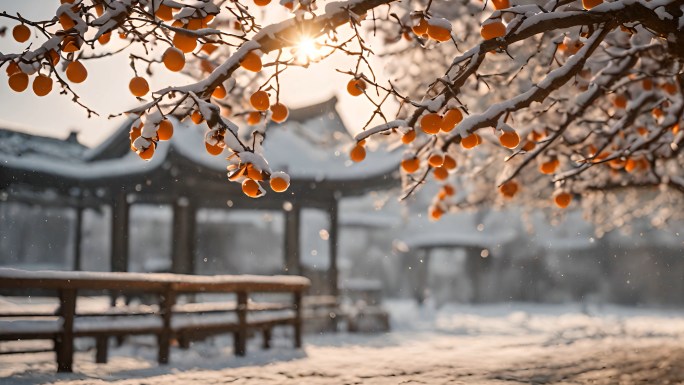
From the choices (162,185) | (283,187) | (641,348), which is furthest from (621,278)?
(283,187)

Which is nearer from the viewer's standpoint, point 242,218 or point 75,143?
point 75,143

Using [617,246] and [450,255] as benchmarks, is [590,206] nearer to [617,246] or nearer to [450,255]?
[617,246]

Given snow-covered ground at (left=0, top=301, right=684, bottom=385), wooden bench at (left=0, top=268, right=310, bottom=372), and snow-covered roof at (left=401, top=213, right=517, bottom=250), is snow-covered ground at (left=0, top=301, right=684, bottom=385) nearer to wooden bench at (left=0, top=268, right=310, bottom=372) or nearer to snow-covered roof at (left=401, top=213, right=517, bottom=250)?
wooden bench at (left=0, top=268, right=310, bottom=372)

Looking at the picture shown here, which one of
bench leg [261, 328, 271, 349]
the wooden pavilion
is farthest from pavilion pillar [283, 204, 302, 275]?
bench leg [261, 328, 271, 349]

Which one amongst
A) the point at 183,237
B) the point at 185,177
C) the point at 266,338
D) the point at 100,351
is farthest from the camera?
the point at 183,237

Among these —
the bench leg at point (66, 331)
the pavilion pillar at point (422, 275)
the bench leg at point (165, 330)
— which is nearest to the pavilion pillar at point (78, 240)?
the bench leg at point (165, 330)

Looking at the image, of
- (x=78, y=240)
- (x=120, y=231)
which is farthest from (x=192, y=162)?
(x=78, y=240)

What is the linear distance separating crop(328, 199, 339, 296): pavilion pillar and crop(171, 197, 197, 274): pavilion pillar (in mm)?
2792

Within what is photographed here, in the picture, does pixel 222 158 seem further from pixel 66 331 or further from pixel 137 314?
pixel 66 331

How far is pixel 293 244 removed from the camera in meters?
13.0

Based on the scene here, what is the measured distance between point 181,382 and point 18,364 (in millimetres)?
3015

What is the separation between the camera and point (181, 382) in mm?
5062

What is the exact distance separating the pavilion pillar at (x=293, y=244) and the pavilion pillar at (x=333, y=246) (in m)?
0.63

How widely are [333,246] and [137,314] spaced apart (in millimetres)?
6740
